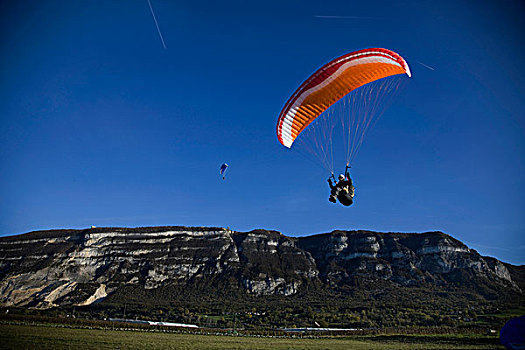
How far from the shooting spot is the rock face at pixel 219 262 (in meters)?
83.6

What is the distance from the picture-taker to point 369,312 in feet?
207

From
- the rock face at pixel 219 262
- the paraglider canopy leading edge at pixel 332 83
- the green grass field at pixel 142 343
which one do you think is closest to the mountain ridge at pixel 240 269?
the rock face at pixel 219 262

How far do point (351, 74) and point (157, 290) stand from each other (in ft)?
263

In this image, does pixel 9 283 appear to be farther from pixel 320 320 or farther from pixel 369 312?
→ pixel 369 312

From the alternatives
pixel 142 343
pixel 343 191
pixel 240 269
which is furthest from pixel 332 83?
pixel 240 269

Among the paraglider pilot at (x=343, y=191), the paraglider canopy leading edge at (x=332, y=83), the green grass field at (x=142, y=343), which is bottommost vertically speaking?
the green grass field at (x=142, y=343)

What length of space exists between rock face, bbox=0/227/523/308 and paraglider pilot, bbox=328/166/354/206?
7100 cm

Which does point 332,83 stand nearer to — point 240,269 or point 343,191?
point 343,191

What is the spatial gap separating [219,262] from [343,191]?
83.3 meters

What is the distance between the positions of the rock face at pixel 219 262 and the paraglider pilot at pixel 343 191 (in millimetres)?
71004

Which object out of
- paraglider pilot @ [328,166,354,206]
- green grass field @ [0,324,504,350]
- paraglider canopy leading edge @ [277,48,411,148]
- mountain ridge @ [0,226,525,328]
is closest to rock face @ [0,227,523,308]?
mountain ridge @ [0,226,525,328]

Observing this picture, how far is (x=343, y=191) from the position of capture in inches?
597

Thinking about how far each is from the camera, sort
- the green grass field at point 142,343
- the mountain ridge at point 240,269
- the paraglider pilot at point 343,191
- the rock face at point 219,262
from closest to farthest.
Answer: the paraglider pilot at point 343,191, the green grass field at point 142,343, the mountain ridge at point 240,269, the rock face at point 219,262

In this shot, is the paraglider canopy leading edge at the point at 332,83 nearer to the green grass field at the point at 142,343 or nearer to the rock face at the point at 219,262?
the green grass field at the point at 142,343
